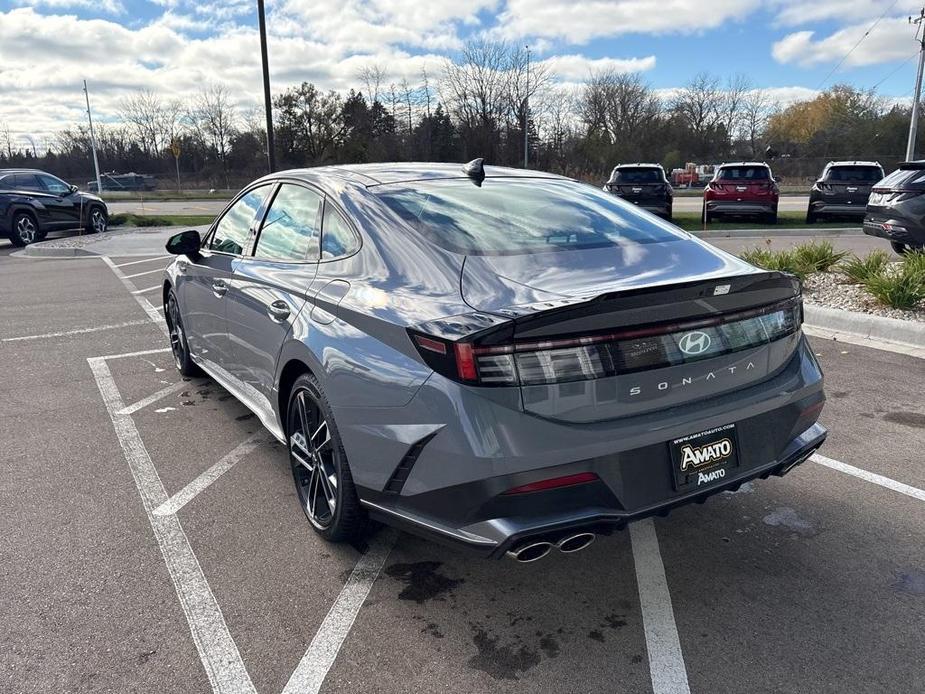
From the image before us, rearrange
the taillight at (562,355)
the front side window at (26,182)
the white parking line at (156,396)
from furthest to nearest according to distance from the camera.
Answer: the front side window at (26,182), the white parking line at (156,396), the taillight at (562,355)

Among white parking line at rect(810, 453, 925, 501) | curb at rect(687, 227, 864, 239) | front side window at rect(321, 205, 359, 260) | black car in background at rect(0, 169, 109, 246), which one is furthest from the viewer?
black car in background at rect(0, 169, 109, 246)

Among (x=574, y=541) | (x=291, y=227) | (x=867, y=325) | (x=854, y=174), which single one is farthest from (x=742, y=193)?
(x=574, y=541)

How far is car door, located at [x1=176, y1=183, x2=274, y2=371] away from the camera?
422 cm

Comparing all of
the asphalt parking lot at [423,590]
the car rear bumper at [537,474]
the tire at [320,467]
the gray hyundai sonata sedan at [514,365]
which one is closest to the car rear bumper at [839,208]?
the asphalt parking lot at [423,590]

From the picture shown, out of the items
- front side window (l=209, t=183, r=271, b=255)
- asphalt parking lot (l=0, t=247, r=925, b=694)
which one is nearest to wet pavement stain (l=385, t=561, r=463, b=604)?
asphalt parking lot (l=0, t=247, r=925, b=694)

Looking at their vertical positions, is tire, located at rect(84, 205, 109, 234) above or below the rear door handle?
below

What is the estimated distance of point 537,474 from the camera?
2252 millimetres

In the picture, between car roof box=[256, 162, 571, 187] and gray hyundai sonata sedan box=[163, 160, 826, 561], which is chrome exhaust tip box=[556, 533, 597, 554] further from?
car roof box=[256, 162, 571, 187]

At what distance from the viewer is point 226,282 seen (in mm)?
4133

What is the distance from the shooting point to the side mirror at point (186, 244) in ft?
15.4

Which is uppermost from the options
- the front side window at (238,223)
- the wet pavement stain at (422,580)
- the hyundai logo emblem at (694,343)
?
the front side window at (238,223)

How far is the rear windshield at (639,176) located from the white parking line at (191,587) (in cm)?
1521

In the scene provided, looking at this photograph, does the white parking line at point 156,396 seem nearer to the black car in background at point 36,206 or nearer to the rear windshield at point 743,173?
the black car in background at point 36,206

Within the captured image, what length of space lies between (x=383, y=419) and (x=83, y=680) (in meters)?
1.32
